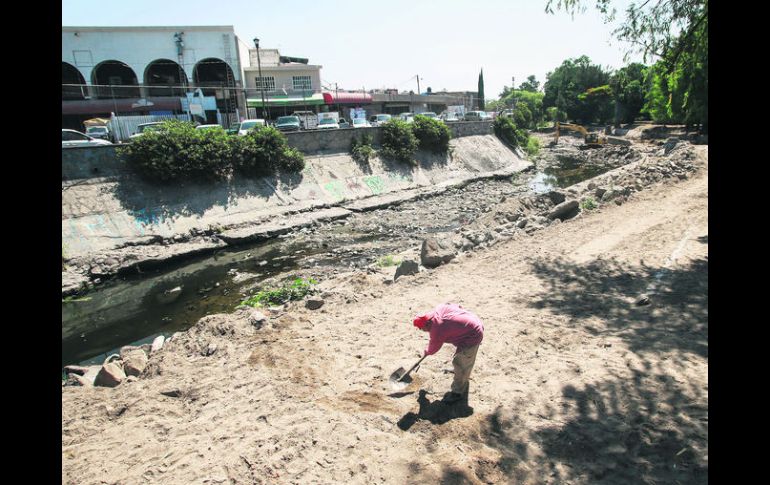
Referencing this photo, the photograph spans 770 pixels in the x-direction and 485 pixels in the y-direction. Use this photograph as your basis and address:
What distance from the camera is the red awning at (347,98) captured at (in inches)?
1654

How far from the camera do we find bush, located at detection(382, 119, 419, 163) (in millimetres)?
28406

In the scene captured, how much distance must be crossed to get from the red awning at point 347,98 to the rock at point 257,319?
35.3 m

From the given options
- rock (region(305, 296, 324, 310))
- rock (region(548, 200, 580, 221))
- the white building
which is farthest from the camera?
the white building

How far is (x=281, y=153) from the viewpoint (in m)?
22.9

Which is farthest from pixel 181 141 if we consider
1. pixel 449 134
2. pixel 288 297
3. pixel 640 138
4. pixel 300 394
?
pixel 640 138

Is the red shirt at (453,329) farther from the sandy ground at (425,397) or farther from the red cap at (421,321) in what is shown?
the sandy ground at (425,397)

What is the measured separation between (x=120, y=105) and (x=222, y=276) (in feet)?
89.8

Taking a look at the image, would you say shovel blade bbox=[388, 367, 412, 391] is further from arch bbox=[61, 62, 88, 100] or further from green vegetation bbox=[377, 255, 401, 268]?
arch bbox=[61, 62, 88, 100]

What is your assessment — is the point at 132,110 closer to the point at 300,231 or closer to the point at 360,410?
the point at 300,231

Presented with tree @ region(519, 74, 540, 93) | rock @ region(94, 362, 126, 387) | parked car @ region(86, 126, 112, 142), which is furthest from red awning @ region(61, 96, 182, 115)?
tree @ region(519, 74, 540, 93)

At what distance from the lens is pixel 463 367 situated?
5926 millimetres

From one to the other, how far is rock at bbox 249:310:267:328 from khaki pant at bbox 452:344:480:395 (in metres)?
4.48

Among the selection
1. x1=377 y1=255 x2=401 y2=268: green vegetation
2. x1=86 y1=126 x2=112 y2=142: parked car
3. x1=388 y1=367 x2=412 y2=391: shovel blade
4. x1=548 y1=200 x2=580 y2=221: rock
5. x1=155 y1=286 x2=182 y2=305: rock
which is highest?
x1=86 y1=126 x2=112 y2=142: parked car
